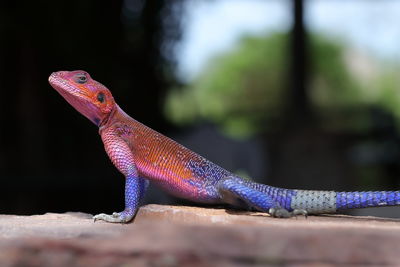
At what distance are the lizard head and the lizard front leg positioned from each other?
16 centimetres

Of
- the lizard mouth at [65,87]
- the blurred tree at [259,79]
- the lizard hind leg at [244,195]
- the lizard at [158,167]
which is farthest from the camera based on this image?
the blurred tree at [259,79]

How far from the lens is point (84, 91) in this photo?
465 cm

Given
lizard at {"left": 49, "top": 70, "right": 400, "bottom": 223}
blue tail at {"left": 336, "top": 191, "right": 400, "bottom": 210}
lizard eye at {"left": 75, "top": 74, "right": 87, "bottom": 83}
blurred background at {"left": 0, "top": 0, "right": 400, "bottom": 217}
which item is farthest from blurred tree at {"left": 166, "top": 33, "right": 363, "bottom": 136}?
→ blue tail at {"left": 336, "top": 191, "right": 400, "bottom": 210}

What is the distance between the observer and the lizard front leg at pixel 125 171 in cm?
441

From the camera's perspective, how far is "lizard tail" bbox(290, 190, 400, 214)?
167 inches

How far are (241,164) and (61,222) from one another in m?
8.68

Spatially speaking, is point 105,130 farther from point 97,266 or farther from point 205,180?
point 97,266

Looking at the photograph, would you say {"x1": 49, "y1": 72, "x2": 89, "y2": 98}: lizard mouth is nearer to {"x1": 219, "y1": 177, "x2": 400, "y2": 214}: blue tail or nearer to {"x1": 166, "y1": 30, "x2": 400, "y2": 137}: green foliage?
{"x1": 219, "y1": 177, "x2": 400, "y2": 214}: blue tail

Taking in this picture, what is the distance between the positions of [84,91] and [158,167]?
2.34ft

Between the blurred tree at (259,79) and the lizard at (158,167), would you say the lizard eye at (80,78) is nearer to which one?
the lizard at (158,167)

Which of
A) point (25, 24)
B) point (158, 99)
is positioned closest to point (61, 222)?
Answer: point (25, 24)

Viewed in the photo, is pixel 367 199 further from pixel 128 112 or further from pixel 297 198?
pixel 128 112

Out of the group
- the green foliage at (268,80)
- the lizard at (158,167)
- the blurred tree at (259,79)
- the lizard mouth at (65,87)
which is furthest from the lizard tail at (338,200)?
the green foliage at (268,80)

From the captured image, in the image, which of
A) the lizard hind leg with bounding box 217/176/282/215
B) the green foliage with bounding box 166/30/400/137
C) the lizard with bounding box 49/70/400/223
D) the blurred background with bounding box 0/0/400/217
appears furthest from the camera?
the green foliage with bounding box 166/30/400/137
